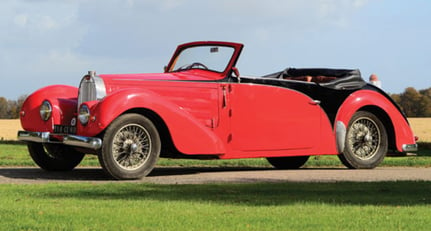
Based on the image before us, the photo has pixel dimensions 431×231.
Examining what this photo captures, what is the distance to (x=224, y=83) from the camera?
10.6 m

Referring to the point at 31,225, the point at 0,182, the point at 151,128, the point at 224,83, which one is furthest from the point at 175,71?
the point at 31,225

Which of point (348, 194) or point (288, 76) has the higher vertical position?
point (288, 76)

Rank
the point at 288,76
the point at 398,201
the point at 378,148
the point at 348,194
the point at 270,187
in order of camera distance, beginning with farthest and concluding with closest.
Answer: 1. the point at 288,76
2. the point at 378,148
3. the point at 270,187
4. the point at 348,194
5. the point at 398,201

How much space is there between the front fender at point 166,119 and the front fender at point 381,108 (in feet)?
8.70

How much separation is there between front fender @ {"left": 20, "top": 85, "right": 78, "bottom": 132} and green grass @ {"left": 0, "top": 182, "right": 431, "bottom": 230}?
1.99 m

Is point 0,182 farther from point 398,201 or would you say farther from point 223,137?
point 398,201

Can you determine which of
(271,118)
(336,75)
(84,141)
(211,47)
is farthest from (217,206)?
(336,75)

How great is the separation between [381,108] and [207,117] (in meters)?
3.68

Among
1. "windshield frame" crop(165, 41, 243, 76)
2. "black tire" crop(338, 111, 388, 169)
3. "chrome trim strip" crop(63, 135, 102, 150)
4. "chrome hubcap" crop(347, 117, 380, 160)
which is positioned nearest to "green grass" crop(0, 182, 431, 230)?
"chrome trim strip" crop(63, 135, 102, 150)

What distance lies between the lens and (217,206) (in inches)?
263

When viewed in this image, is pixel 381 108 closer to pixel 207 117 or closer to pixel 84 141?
pixel 207 117

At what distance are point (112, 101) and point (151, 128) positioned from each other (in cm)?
71

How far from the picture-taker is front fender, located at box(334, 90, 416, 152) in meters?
11.9

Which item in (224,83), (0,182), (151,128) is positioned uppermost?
(224,83)
